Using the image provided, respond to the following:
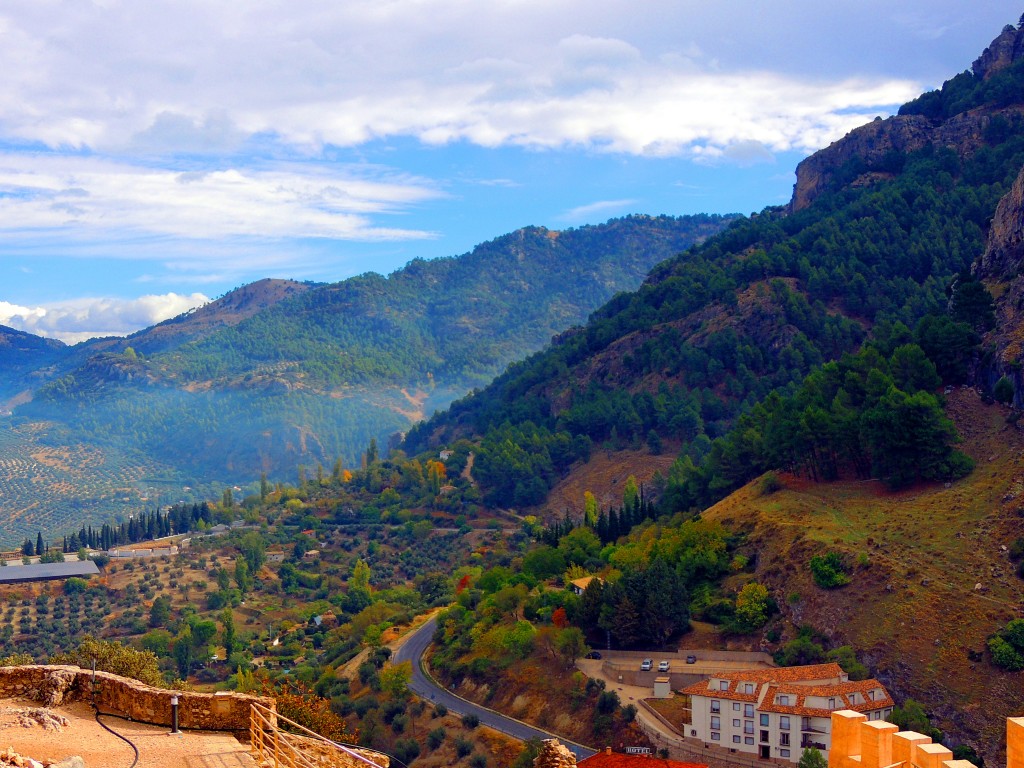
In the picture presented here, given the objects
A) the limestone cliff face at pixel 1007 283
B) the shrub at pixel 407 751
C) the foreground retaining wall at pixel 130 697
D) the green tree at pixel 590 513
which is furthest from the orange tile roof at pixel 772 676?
the green tree at pixel 590 513

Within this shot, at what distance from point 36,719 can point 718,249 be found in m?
126

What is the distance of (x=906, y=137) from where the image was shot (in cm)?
13362

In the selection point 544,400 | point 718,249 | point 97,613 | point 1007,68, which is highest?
point 1007,68

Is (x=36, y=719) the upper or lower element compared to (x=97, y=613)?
upper

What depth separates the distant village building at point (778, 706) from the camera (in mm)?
42562

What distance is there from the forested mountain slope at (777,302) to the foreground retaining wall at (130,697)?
7393 cm

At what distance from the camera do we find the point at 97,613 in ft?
316

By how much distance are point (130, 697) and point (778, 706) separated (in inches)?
1189

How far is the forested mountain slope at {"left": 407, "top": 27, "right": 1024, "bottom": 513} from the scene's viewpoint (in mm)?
108688

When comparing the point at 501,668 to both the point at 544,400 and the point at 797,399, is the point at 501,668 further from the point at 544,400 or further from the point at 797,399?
the point at 544,400

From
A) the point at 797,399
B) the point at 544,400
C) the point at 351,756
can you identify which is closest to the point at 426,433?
the point at 544,400

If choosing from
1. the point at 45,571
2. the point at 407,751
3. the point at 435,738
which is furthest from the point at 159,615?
the point at 435,738

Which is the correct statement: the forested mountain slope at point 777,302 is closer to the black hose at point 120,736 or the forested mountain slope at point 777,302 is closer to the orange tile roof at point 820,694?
the orange tile roof at point 820,694

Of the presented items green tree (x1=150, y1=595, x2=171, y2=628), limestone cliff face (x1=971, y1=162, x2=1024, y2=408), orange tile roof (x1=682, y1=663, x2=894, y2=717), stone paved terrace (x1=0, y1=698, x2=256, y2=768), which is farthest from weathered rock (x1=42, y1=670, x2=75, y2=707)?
green tree (x1=150, y1=595, x2=171, y2=628)
